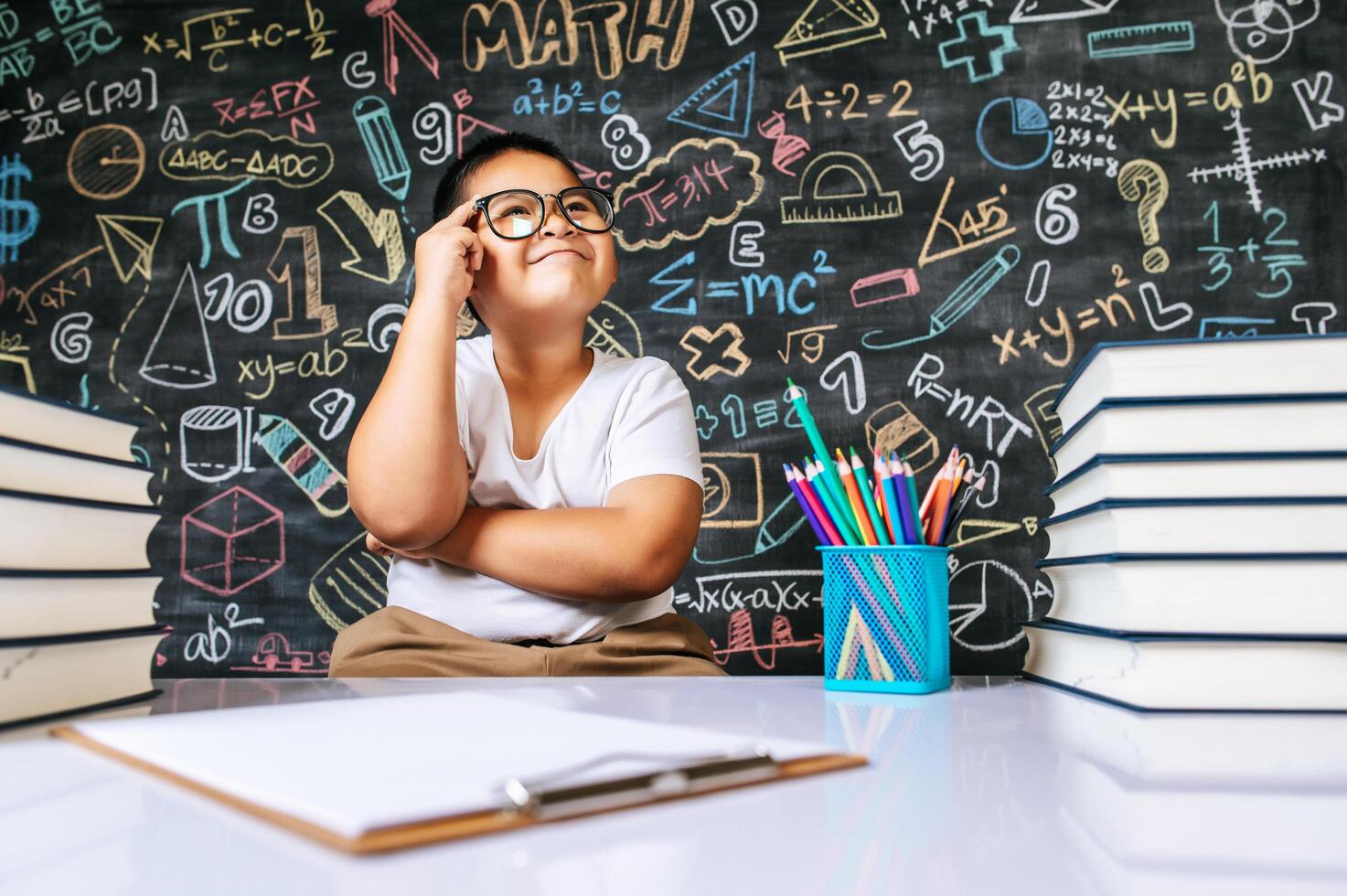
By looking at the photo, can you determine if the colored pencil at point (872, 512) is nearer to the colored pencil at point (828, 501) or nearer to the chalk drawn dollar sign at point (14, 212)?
the colored pencil at point (828, 501)

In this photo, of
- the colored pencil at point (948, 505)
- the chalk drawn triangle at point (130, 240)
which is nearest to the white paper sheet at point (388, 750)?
the colored pencil at point (948, 505)

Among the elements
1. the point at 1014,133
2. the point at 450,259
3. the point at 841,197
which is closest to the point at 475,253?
the point at 450,259

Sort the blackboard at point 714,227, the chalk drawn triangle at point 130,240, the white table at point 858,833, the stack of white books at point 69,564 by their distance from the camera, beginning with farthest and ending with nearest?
1. the chalk drawn triangle at point 130,240
2. the blackboard at point 714,227
3. the stack of white books at point 69,564
4. the white table at point 858,833

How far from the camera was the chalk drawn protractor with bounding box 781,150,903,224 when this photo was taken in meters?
2.13

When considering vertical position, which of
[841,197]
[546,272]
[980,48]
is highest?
[980,48]

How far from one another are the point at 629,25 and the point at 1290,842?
87.4 inches

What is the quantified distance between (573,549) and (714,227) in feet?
4.24

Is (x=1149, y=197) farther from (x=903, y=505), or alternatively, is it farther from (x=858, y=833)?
(x=858, y=833)

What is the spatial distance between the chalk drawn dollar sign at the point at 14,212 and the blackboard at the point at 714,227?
0.4 inches

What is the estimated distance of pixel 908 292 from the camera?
6.90 ft

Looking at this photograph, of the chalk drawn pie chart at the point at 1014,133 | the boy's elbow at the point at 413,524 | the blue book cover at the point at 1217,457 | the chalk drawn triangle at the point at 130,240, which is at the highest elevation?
the chalk drawn pie chart at the point at 1014,133

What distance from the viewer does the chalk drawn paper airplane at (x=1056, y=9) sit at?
83.7 inches

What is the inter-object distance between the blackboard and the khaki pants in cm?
97

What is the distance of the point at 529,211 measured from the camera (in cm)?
122
